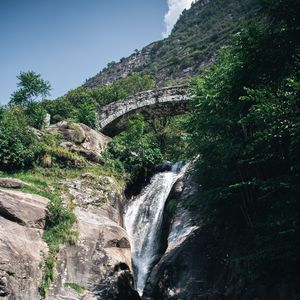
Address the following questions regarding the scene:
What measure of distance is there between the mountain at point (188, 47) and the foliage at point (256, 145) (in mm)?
72714

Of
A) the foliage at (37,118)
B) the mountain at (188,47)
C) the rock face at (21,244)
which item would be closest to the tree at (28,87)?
the foliage at (37,118)

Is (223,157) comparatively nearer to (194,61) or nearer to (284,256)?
(284,256)

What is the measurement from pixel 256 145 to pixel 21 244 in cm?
914

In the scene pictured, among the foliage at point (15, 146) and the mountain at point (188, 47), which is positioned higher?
the mountain at point (188, 47)

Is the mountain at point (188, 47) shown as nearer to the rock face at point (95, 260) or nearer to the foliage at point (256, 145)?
the rock face at point (95, 260)

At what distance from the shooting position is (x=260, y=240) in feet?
33.9

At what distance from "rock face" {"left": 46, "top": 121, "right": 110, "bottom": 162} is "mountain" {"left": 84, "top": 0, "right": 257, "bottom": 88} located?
6070cm

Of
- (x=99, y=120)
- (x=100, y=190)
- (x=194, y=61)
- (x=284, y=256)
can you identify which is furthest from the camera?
(x=194, y=61)

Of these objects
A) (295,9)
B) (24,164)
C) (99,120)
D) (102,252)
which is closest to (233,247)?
(102,252)

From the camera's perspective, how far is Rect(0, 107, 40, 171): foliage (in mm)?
20561

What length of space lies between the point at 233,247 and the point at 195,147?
378cm

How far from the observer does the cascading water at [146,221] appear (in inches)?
727

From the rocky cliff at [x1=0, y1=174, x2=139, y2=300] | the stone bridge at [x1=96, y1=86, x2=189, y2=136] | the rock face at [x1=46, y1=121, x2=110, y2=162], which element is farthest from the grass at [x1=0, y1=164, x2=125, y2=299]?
the stone bridge at [x1=96, y1=86, x2=189, y2=136]

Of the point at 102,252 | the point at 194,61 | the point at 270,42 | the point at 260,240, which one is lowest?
the point at 102,252
